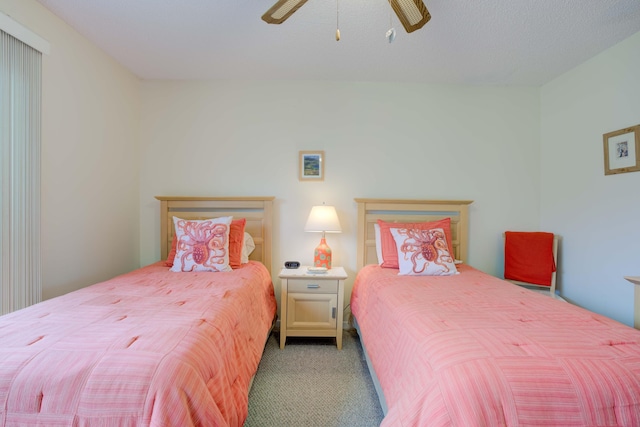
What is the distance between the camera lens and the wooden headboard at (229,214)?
2537 millimetres

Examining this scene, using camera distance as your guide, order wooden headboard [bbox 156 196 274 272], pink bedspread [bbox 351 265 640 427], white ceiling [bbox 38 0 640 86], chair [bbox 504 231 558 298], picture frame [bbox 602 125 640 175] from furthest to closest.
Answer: wooden headboard [bbox 156 196 274 272], chair [bbox 504 231 558 298], picture frame [bbox 602 125 640 175], white ceiling [bbox 38 0 640 86], pink bedspread [bbox 351 265 640 427]

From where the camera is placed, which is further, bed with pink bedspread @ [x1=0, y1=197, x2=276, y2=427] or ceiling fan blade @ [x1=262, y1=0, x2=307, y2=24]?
ceiling fan blade @ [x1=262, y1=0, x2=307, y2=24]

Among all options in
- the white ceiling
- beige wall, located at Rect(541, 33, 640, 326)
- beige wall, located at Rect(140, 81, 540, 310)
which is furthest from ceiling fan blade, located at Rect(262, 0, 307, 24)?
beige wall, located at Rect(541, 33, 640, 326)

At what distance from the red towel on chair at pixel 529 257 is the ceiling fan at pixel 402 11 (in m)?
2.13

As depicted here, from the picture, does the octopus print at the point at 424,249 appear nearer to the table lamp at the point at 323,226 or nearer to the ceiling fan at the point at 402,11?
the table lamp at the point at 323,226

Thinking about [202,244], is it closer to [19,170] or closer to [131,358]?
[19,170]

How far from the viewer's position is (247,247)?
2436mm

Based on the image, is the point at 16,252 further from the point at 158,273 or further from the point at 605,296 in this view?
the point at 605,296

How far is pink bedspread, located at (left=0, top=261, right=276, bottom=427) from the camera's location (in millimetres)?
793

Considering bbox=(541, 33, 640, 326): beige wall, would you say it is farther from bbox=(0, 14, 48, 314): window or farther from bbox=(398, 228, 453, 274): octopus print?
bbox=(0, 14, 48, 314): window

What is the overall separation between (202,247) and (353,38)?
1957mm

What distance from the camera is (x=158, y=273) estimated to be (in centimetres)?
199

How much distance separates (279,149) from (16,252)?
196cm

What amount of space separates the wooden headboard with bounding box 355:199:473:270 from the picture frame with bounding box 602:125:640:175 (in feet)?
3.26
